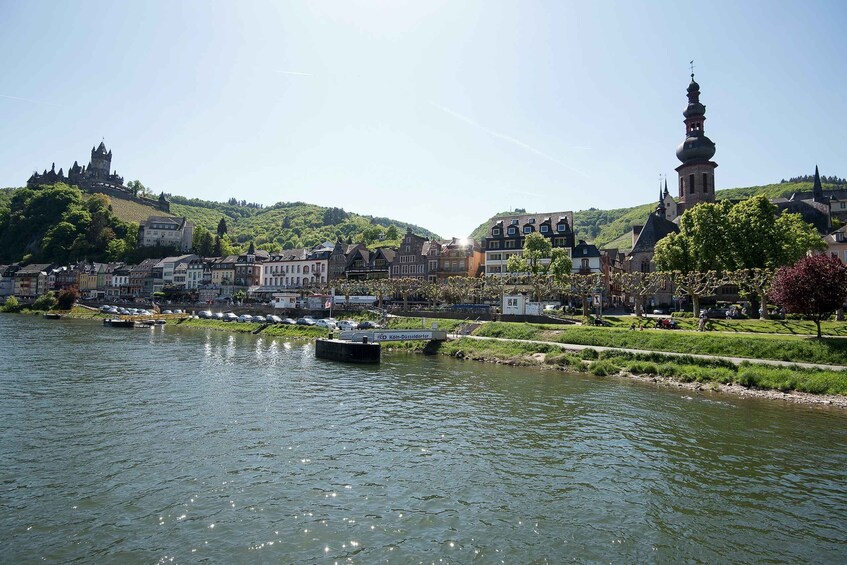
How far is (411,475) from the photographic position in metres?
18.4

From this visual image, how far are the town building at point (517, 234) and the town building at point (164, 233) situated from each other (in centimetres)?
12482

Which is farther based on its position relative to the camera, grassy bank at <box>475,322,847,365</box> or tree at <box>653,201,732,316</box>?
tree at <box>653,201,732,316</box>

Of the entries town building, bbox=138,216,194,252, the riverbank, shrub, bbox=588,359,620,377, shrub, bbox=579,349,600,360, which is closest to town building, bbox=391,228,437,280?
the riverbank

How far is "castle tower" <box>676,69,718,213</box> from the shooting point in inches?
3780

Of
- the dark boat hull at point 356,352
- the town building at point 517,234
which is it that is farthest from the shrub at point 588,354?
the town building at point 517,234

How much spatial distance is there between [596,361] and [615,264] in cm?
6892

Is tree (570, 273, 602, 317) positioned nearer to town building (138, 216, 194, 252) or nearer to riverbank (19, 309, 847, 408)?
riverbank (19, 309, 847, 408)

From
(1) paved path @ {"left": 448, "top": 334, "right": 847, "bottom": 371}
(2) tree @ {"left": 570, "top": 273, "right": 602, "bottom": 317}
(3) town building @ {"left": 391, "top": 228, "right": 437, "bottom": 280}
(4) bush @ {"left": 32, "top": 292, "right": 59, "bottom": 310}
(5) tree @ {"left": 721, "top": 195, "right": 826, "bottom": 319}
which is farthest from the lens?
(4) bush @ {"left": 32, "top": 292, "right": 59, "bottom": 310}

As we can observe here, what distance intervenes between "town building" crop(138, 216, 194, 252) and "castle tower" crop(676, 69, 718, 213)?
15772cm

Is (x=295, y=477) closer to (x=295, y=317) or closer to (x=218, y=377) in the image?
(x=218, y=377)

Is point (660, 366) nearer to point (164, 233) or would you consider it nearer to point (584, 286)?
point (584, 286)

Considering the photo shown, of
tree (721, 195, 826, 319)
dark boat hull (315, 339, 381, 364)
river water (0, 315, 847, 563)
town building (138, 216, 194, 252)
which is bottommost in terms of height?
river water (0, 315, 847, 563)

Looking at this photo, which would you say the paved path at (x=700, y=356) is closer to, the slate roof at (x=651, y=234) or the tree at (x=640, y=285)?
the tree at (x=640, y=285)

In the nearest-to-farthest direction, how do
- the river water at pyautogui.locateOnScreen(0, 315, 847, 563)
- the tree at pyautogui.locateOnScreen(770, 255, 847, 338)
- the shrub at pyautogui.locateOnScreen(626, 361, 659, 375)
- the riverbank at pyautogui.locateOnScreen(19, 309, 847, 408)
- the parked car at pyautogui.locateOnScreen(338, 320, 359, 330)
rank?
the river water at pyautogui.locateOnScreen(0, 315, 847, 563)
the riverbank at pyautogui.locateOnScreen(19, 309, 847, 408)
the tree at pyautogui.locateOnScreen(770, 255, 847, 338)
the shrub at pyautogui.locateOnScreen(626, 361, 659, 375)
the parked car at pyautogui.locateOnScreen(338, 320, 359, 330)
